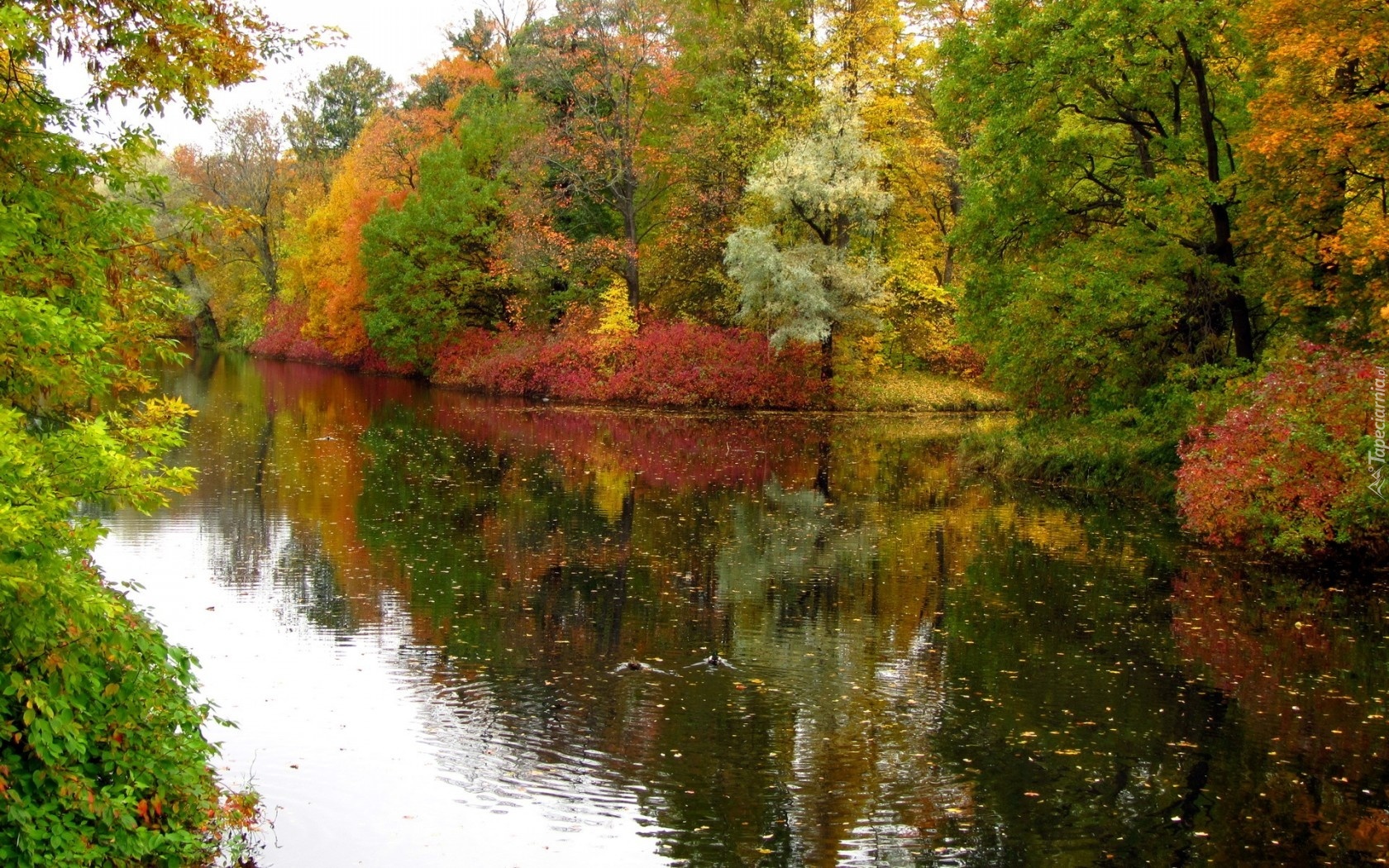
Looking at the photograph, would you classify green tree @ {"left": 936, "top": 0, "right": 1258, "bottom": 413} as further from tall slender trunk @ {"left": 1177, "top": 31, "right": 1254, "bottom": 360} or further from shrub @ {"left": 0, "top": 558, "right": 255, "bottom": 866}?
shrub @ {"left": 0, "top": 558, "right": 255, "bottom": 866}

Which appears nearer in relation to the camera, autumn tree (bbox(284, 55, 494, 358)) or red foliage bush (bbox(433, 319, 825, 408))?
red foliage bush (bbox(433, 319, 825, 408))

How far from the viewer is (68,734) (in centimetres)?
589

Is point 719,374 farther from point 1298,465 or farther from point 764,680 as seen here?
point 764,680

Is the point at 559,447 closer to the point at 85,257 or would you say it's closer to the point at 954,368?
the point at 954,368

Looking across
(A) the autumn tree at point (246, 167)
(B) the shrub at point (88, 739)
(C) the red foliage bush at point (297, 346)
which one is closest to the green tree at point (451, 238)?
(C) the red foliage bush at point (297, 346)

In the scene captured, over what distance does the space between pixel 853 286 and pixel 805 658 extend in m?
25.3

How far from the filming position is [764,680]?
36.9 ft

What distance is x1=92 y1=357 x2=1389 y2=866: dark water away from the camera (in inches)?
315

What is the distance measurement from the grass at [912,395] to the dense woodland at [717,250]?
46 cm

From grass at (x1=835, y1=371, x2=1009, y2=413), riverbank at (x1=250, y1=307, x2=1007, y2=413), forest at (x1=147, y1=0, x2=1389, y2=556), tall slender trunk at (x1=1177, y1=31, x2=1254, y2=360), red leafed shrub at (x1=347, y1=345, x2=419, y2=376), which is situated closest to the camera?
forest at (x1=147, y1=0, x2=1389, y2=556)

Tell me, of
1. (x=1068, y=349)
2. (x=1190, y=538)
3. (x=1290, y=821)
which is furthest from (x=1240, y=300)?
(x=1290, y=821)

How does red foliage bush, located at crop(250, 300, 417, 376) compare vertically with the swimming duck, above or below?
above

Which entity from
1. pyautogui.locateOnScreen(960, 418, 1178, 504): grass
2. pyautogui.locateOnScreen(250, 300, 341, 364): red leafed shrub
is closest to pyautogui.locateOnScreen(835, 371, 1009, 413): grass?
pyautogui.locateOnScreen(960, 418, 1178, 504): grass

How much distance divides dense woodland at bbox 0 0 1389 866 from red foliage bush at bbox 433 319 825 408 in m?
0.15
